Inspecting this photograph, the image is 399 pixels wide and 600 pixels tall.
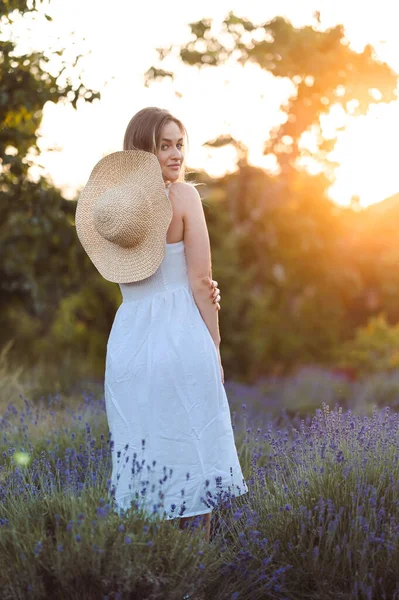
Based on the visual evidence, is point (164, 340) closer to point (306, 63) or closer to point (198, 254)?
point (198, 254)

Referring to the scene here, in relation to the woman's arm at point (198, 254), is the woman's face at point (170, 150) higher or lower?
higher

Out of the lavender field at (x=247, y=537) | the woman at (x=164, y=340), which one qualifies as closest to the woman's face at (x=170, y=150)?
the woman at (x=164, y=340)

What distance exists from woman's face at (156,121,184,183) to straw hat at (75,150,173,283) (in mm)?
91

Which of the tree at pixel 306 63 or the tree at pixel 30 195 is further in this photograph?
the tree at pixel 306 63

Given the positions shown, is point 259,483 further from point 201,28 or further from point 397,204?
point 397,204

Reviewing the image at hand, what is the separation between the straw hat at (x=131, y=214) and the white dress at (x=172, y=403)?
0.09 metres

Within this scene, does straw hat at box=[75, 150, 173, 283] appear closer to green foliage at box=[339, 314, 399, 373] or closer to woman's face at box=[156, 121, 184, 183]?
woman's face at box=[156, 121, 184, 183]

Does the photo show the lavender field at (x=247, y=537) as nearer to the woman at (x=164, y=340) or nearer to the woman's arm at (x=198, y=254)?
the woman at (x=164, y=340)

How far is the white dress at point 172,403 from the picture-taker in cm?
352

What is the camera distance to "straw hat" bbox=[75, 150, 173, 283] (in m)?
3.57

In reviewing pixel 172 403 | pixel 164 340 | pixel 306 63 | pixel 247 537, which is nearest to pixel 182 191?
pixel 164 340

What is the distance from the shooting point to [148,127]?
3654mm

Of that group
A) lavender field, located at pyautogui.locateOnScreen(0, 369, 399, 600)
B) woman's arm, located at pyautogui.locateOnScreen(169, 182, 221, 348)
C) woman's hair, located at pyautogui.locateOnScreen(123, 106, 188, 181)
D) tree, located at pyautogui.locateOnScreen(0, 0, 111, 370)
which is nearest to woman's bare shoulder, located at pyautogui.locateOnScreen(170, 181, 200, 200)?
woman's arm, located at pyautogui.locateOnScreen(169, 182, 221, 348)

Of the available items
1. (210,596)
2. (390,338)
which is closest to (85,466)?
(210,596)
